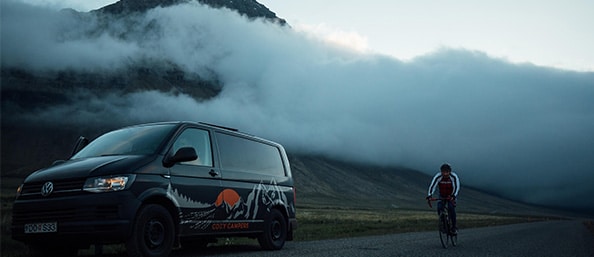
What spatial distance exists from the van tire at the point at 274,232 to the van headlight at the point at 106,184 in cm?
443

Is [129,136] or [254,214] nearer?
[129,136]

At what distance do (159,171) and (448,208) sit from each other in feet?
31.1

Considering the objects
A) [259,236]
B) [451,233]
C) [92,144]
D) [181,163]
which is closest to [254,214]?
[259,236]

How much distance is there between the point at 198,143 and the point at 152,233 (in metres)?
2.23

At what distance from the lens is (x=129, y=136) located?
9711mm

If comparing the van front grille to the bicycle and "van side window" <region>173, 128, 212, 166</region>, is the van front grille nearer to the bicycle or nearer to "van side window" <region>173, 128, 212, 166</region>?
"van side window" <region>173, 128, 212, 166</region>

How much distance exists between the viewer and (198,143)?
32.9 ft

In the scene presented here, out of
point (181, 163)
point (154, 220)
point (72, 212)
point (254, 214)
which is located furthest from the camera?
point (254, 214)

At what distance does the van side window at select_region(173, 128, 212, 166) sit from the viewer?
31.2 feet

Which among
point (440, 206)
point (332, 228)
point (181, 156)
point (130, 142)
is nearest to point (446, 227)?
point (440, 206)

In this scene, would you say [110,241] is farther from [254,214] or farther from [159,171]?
[254,214]

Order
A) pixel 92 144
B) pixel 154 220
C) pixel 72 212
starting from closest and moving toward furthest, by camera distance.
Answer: pixel 72 212
pixel 154 220
pixel 92 144

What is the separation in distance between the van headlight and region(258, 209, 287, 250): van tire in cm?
443

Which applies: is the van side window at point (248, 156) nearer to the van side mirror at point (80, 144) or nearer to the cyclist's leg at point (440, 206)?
the van side mirror at point (80, 144)
